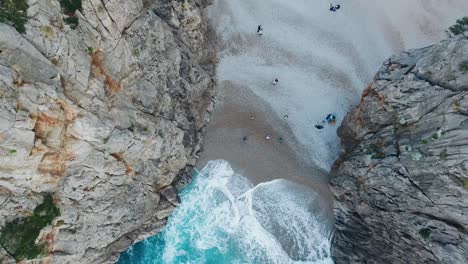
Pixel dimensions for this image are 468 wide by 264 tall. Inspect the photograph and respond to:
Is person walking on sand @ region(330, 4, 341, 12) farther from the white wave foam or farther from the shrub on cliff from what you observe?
the white wave foam

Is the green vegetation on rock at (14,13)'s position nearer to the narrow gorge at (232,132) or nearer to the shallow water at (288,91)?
the narrow gorge at (232,132)

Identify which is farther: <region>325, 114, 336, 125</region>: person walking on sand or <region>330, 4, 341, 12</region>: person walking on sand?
<region>330, 4, 341, 12</region>: person walking on sand

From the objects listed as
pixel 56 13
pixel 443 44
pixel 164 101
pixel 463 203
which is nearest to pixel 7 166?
pixel 56 13

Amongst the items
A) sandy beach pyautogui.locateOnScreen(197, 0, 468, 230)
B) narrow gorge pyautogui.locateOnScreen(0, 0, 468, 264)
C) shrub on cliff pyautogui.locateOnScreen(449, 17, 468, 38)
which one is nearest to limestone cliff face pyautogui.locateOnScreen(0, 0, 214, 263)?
narrow gorge pyautogui.locateOnScreen(0, 0, 468, 264)

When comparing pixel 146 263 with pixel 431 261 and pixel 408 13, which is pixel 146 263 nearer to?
pixel 431 261

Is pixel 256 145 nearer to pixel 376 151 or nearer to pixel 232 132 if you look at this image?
pixel 232 132

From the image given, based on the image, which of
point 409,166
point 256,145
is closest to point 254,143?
point 256,145
